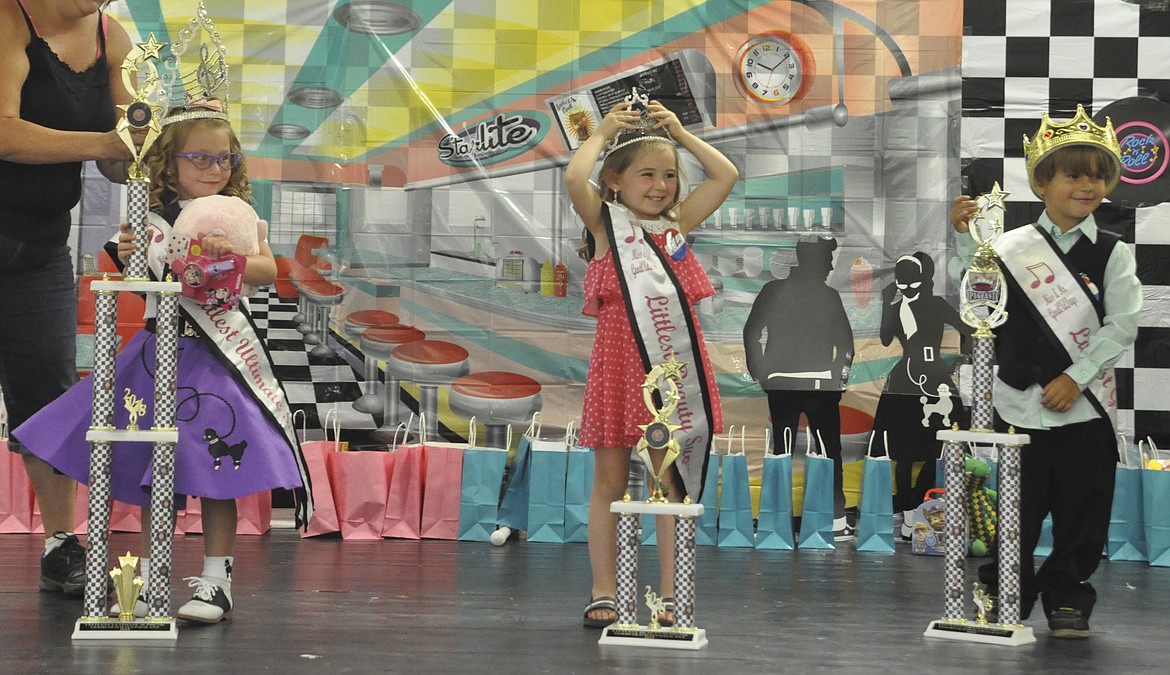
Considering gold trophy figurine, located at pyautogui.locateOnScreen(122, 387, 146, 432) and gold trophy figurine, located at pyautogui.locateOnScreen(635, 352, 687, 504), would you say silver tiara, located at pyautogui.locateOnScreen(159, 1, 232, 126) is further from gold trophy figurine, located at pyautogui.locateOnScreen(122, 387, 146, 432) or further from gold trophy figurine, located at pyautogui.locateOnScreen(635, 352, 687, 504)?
gold trophy figurine, located at pyautogui.locateOnScreen(635, 352, 687, 504)

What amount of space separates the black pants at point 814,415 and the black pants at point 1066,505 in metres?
1.53

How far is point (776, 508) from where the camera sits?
4.02 m

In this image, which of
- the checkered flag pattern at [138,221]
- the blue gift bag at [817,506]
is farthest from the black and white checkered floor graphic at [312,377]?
the checkered flag pattern at [138,221]

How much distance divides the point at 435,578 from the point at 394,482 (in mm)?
927

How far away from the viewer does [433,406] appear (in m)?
4.21

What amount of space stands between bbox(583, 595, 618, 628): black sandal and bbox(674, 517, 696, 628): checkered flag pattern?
9.0 inches

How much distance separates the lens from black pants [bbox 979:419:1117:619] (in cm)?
255

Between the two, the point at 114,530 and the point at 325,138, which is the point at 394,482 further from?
the point at 325,138

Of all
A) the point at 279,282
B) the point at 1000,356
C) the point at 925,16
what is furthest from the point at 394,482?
the point at 925,16

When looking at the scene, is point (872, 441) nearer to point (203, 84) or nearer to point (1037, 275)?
point (1037, 275)

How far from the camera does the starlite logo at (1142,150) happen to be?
4.18 metres

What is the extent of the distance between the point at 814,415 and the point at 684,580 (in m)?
2.04

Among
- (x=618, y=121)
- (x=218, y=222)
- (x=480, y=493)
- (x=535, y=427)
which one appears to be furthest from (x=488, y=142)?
(x=218, y=222)

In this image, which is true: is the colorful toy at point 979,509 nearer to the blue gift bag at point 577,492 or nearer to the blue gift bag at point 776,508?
the blue gift bag at point 776,508
